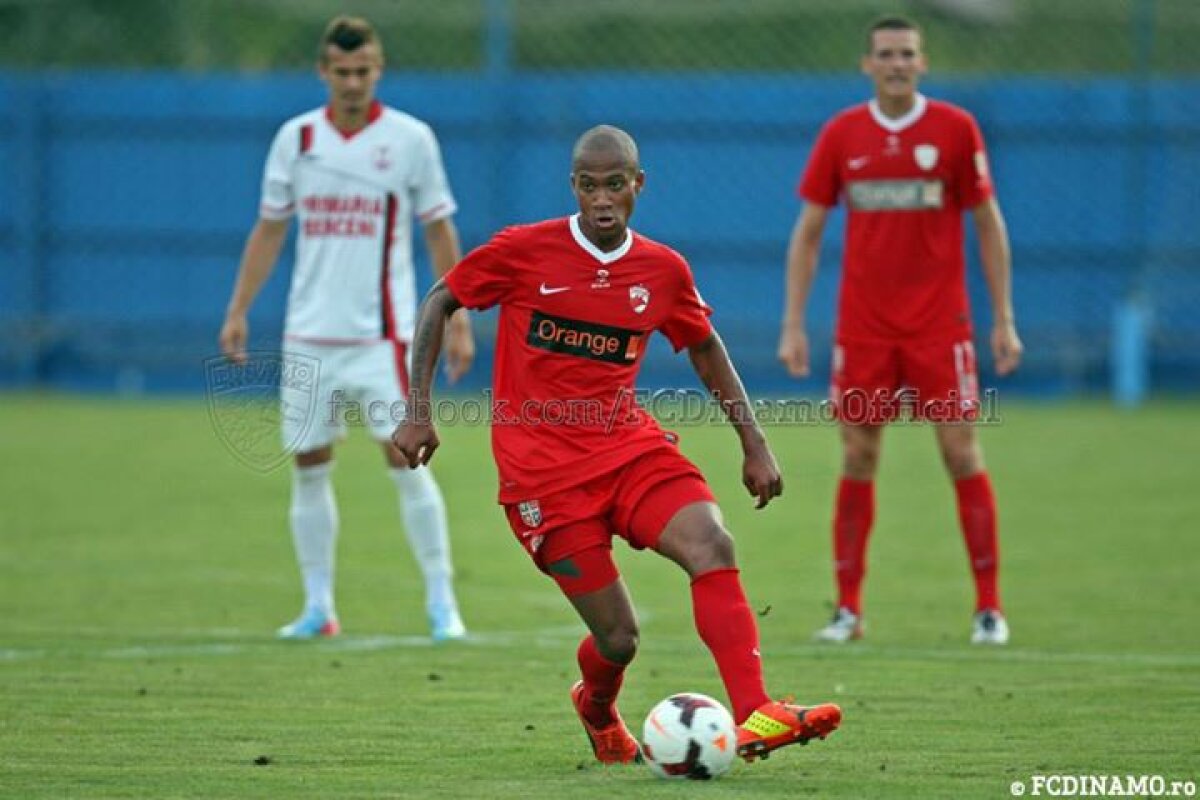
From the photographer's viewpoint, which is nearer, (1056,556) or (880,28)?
(880,28)

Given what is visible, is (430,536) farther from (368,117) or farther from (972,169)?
(972,169)

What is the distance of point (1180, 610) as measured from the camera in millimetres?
10586

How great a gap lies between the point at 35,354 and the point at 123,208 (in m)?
2.05

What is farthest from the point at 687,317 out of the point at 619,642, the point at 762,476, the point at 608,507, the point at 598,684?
the point at 598,684

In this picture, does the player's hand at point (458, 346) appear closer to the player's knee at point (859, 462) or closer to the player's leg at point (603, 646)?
the player's knee at point (859, 462)

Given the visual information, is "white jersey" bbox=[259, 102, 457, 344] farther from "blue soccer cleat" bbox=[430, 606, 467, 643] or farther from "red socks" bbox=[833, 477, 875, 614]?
"red socks" bbox=[833, 477, 875, 614]

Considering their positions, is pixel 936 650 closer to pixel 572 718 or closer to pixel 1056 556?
pixel 572 718

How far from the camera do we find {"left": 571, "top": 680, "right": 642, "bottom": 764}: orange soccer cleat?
22.6ft

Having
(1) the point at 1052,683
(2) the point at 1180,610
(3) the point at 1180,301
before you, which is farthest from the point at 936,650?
(3) the point at 1180,301

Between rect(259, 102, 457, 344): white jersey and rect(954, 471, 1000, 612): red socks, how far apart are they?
9.09ft

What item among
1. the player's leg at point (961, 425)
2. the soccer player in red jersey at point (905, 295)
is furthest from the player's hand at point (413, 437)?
the player's leg at point (961, 425)

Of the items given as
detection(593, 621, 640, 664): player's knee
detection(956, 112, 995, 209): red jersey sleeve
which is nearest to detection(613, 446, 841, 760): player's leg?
detection(593, 621, 640, 664): player's knee

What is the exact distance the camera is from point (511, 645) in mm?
9695

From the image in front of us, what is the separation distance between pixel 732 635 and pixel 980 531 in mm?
3586
